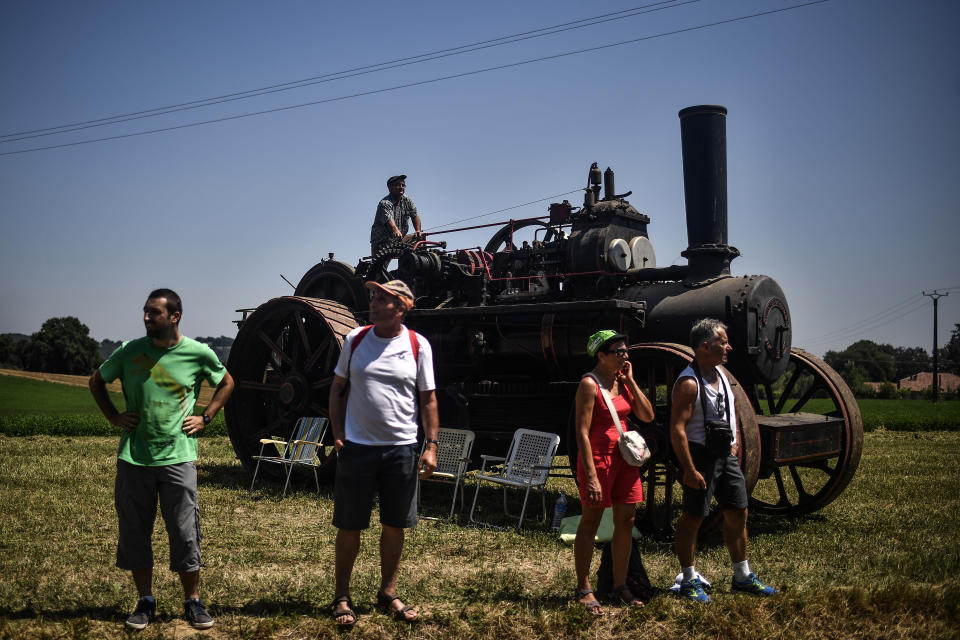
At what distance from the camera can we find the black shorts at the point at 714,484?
15.4 ft

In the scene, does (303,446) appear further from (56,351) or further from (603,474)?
(56,351)

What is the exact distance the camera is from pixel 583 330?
7.46m

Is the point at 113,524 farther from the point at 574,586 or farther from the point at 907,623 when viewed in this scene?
the point at 907,623

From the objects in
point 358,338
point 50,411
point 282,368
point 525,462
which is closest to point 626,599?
point 358,338

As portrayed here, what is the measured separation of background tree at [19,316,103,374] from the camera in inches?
2463

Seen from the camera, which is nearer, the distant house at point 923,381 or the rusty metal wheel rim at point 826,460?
the rusty metal wheel rim at point 826,460

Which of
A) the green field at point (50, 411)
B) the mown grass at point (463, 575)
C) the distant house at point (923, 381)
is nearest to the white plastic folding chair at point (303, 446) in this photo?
the mown grass at point (463, 575)

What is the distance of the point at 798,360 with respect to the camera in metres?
7.91

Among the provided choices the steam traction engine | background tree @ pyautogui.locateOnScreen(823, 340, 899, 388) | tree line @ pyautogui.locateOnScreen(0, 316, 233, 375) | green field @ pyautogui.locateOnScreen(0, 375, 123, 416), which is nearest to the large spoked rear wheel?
the steam traction engine

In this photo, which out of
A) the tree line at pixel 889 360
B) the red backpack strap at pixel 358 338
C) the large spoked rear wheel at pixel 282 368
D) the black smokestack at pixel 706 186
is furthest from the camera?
the tree line at pixel 889 360

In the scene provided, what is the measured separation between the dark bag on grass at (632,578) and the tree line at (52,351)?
6373 cm

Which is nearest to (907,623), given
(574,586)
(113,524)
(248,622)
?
(574,586)

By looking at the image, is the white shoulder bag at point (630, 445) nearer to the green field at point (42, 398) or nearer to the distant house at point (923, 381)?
the green field at point (42, 398)

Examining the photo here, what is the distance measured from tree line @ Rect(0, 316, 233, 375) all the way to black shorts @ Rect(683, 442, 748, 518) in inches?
2519
